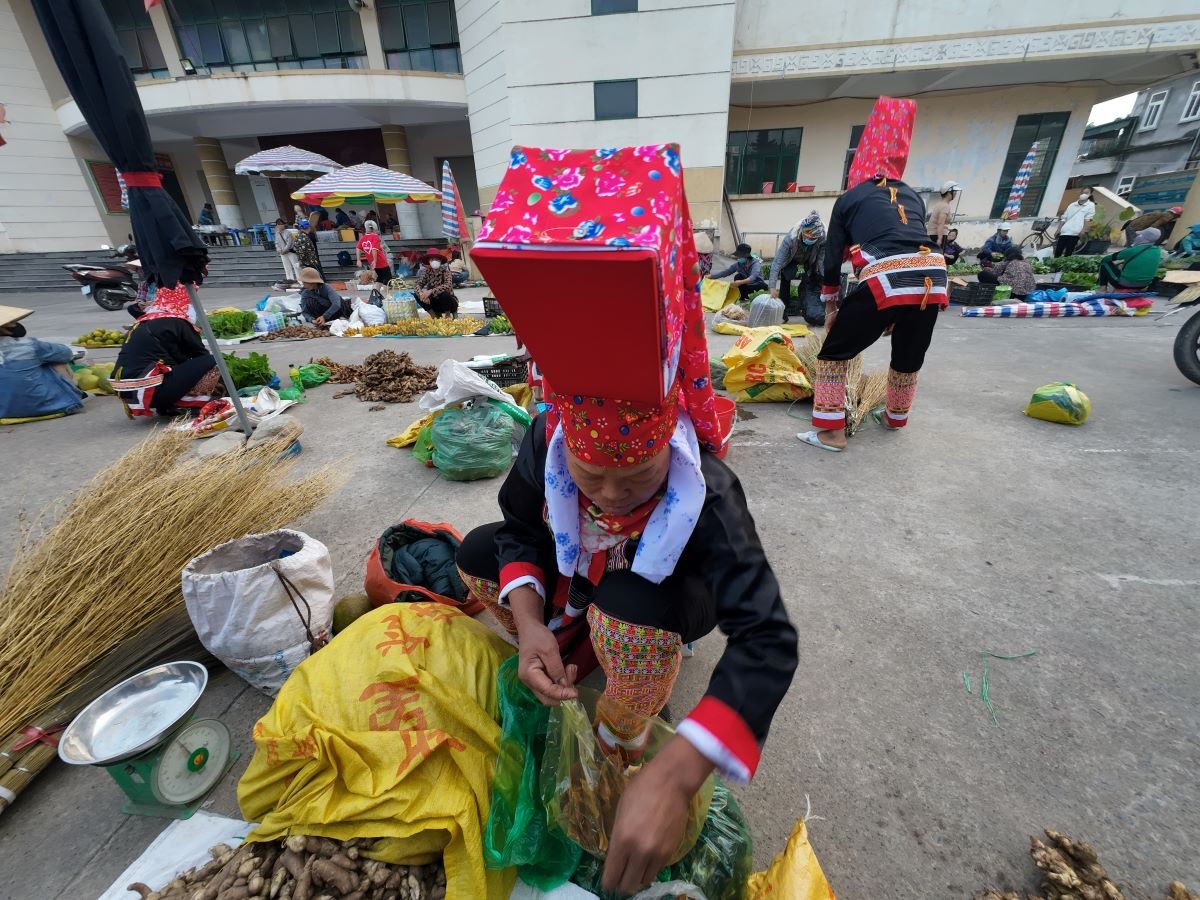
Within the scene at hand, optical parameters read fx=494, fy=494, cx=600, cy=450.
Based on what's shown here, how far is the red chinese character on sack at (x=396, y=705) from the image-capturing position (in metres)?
1.20

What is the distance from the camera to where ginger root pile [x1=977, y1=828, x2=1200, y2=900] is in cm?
108

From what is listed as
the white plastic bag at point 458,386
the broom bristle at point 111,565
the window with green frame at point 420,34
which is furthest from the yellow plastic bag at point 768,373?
the window with green frame at point 420,34

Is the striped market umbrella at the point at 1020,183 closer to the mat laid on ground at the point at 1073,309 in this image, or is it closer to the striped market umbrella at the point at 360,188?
the mat laid on ground at the point at 1073,309

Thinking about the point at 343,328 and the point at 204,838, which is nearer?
the point at 204,838

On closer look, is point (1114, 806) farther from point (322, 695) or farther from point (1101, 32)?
point (1101, 32)

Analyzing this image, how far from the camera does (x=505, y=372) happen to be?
13.0 feet

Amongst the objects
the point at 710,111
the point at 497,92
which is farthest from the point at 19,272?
the point at 710,111

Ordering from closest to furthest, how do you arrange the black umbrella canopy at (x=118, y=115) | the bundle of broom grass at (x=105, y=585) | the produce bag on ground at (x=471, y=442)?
the bundle of broom grass at (x=105, y=585)
the black umbrella canopy at (x=118, y=115)
the produce bag on ground at (x=471, y=442)

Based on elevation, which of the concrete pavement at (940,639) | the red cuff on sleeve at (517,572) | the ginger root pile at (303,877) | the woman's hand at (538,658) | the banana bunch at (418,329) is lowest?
the concrete pavement at (940,639)

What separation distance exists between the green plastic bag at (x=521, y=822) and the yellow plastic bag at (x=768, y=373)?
11.5ft

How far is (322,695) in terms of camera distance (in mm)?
1245

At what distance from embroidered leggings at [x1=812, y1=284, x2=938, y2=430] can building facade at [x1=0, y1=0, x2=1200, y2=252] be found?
9807 millimetres

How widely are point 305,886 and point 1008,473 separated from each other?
3.74 metres

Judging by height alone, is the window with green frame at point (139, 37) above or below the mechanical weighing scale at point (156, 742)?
above
